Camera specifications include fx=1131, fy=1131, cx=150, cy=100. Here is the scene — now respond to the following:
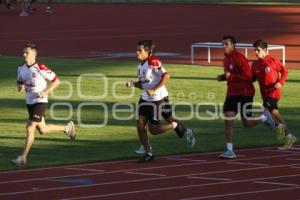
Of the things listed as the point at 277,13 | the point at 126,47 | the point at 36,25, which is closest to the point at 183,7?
the point at 277,13

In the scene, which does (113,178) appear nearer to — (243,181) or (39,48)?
(243,181)

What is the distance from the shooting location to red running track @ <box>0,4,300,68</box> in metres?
38.2

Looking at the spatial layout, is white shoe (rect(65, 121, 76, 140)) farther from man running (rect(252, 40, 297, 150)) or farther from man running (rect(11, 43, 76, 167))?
man running (rect(252, 40, 297, 150))

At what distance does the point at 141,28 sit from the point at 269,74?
104ft

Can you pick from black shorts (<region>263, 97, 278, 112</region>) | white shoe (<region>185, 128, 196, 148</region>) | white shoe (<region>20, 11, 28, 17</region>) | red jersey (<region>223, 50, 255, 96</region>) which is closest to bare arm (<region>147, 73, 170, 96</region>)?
red jersey (<region>223, 50, 255, 96</region>)

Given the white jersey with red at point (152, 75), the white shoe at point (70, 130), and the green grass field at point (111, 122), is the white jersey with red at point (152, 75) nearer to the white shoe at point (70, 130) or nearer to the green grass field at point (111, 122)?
the green grass field at point (111, 122)

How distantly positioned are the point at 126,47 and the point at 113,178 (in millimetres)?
25208

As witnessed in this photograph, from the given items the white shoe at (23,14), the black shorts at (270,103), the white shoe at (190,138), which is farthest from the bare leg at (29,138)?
the white shoe at (23,14)

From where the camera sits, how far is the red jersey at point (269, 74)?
1695cm

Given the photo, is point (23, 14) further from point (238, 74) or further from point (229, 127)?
point (229, 127)

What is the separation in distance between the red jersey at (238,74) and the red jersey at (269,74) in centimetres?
51

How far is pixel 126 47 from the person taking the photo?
3941 cm

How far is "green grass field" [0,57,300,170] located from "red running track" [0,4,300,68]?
16.6ft

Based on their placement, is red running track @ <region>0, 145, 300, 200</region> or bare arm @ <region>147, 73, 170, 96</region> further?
bare arm @ <region>147, 73, 170, 96</region>
